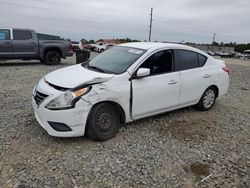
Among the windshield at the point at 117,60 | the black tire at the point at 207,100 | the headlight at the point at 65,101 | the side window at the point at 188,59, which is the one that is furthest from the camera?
the black tire at the point at 207,100

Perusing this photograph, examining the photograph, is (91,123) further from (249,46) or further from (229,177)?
(249,46)

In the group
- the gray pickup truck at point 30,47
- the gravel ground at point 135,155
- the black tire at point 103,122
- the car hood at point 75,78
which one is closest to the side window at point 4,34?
the gray pickup truck at point 30,47

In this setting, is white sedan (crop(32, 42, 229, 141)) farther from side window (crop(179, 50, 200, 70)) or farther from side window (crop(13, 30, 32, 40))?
side window (crop(13, 30, 32, 40))

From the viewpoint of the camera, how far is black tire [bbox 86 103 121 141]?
3967 mm

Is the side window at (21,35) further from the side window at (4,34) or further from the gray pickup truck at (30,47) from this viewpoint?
the side window at (4,34)

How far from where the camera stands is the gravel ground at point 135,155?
3.21m

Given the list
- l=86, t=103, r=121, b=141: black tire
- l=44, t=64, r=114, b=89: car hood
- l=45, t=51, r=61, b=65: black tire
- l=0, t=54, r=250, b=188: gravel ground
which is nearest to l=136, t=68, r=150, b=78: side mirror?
l=44, t=64, r=114, b=89: car hood

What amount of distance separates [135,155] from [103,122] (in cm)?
72

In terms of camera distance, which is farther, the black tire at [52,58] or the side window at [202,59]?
the black tire at [52,58]

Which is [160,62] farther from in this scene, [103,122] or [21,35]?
[21,35]

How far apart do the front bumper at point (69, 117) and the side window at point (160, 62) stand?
1.36 m

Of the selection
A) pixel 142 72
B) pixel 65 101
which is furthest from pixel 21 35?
pixel 65 101

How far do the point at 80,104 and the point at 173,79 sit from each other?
1.98m

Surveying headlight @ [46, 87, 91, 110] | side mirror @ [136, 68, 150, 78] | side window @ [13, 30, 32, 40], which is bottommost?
headlight @ [46, 87, 91, 110]
